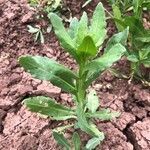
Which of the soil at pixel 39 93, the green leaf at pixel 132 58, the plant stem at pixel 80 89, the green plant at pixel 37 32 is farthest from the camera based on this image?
the green plant at pixel 37 32

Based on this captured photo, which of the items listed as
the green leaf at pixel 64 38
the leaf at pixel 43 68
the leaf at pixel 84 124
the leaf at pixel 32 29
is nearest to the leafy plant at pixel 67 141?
the leaf at pixel 84 124

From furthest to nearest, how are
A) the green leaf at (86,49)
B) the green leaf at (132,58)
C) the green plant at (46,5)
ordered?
the green plant at (46,5) → the green leaf at (132,58) → the green leaf at (86,49)

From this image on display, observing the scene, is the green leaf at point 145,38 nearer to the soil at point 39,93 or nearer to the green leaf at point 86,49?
the soil at point 39,93

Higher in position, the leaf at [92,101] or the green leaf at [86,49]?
the green leaf at [86,49]

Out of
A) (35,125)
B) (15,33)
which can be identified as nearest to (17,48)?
(15,33)

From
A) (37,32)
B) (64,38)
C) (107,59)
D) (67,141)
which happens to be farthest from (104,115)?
(37,32)

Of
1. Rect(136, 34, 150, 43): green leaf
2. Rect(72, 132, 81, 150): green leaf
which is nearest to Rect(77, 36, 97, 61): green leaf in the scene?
Rect(72, 132, 81, 150): green leaf

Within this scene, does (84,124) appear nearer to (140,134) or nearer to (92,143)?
(92,143)
